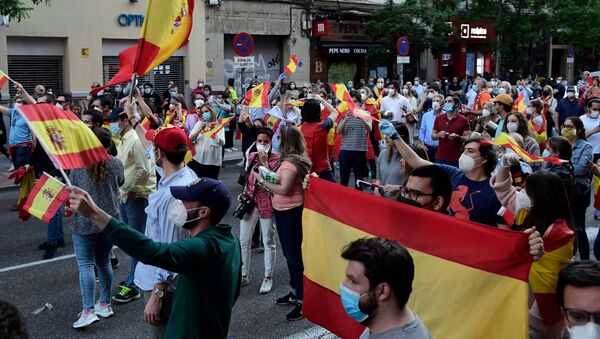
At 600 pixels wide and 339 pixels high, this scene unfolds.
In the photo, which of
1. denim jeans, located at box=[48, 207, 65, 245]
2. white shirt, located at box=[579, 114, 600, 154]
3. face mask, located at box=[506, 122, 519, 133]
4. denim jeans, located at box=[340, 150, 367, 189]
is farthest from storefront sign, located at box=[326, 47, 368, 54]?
denim jeans, located at box=[48, 207, 65, 245]

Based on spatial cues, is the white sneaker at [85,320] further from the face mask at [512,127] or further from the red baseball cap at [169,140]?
the face mask at [512,127]

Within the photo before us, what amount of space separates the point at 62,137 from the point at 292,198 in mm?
3000

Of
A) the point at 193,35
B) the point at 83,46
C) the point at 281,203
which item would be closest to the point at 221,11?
the point at 193,35

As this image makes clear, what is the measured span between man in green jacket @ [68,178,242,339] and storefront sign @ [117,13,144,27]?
66.4 ft

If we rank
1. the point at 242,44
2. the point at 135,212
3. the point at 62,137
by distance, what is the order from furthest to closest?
1. the point at 242,44
2. the point at 135,212
3. the point at 62,137

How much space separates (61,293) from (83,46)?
16308 mm

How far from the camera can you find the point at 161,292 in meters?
4.21

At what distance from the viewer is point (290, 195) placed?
247 inches

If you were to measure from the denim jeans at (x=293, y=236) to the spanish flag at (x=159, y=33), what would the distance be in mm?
1757

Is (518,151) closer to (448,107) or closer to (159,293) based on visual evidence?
(159,293)

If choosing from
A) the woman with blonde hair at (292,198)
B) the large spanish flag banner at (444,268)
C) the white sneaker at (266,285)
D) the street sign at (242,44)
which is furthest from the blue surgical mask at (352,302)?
the street sign at (242,44)

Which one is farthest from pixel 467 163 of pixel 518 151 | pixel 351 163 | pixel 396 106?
pixel 396 106

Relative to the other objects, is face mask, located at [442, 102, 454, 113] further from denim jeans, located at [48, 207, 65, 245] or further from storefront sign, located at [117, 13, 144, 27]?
storefront sign, located at [117, 13, 144, 27]

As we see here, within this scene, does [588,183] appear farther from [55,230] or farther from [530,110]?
[55,230]
